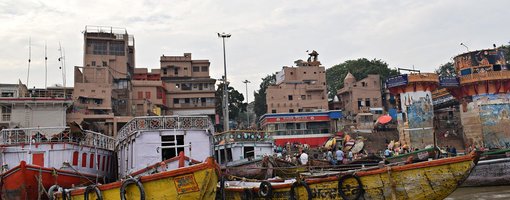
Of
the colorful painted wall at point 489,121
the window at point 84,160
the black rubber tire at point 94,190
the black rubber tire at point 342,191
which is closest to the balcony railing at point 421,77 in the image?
the colorful painted wall at point 489,121

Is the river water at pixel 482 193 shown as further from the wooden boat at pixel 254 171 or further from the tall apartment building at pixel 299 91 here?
the tall apartment building at pixel 299 91

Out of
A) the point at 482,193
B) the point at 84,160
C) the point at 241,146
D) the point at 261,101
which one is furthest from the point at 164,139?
the point at 261,101

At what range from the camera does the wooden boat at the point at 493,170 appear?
23.3 m

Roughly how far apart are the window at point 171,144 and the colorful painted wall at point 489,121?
32.5 metres

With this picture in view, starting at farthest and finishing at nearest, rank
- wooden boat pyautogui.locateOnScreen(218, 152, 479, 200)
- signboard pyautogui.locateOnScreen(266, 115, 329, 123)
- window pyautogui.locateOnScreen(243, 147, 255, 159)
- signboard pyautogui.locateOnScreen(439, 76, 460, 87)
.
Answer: signboard pyautogui.locateOnScreen(266, 115, 329, 123) < signboard pyautogui.locateOnScreen(439, 76, 460, 87) < window pyautogui.locateOnScreen(243, 147, 255, 159) < wooden boat pyautogui.locateOnScreen(218, 152, 479, 200)

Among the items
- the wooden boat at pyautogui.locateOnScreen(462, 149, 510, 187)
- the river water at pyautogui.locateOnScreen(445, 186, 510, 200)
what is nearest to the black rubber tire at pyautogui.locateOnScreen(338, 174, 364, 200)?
the river water at pyautogui.locateOnScreen(445, 186, 510, 200)

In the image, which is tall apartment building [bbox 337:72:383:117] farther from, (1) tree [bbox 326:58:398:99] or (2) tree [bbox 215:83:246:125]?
(2) tree [bbox 215:83:246:125]

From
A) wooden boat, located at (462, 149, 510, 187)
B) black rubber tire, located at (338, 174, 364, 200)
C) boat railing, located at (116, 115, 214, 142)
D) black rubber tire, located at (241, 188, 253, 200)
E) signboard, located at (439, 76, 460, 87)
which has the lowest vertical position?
wooden boat, located at (462, 149, 510, 187)

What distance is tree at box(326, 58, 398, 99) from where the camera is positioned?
200 ft

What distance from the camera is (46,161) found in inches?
663

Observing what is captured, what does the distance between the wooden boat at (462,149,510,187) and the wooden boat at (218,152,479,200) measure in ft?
47.6

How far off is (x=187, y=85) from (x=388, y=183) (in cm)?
4457

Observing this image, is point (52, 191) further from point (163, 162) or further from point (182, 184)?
point (182, 184)

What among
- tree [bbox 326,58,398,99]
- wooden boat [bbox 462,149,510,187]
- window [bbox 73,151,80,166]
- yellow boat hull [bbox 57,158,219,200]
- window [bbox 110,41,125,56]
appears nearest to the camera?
yellow boat hull [bbox 57,158,219,200]
